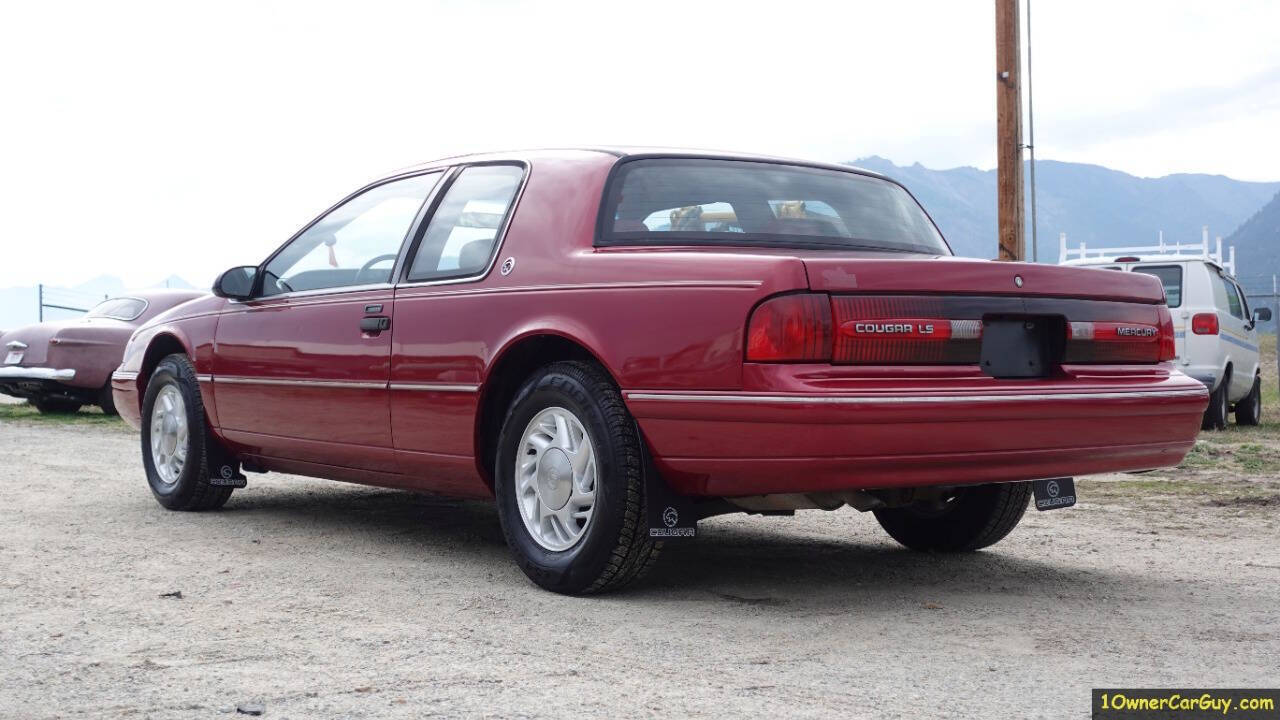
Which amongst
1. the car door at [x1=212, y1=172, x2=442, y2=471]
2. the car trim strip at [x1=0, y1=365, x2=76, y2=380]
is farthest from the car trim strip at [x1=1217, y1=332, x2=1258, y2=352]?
the car trim strip at [x1=0, y1=365, x2=76, y2=380]

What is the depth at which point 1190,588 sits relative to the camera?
4.98 m

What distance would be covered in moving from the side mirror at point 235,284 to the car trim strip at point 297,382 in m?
0.37

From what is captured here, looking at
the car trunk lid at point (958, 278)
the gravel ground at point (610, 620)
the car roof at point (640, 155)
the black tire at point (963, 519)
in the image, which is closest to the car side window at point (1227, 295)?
the gravel ground at point (610, 620)

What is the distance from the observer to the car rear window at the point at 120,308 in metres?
14.9

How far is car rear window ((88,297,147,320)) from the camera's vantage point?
14898mm

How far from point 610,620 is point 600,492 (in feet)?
1.34

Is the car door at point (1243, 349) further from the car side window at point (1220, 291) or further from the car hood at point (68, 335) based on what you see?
the car hood at point (68, 335)

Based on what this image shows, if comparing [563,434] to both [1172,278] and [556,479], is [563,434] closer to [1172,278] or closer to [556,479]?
[556,479]

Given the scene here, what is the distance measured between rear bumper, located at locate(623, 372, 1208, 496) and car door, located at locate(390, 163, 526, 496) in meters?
0.90

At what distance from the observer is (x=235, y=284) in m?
6.40

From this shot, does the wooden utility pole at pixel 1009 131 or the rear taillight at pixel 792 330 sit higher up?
the wooden utility pole at pixel 1009 131

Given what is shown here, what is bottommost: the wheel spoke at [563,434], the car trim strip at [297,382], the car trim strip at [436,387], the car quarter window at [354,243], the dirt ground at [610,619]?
the dirt ground at [610,619]

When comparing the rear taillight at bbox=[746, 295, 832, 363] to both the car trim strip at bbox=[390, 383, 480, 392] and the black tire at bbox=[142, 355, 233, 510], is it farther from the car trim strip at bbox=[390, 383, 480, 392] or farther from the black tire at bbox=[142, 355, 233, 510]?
the black tire at bbox=[142, 355, 233, 510]

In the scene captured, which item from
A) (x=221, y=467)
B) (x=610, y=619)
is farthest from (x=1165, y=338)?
(x=221, y=467)
